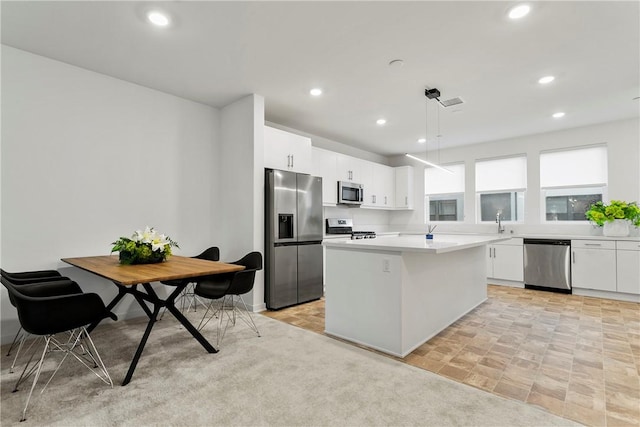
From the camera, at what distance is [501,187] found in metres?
6.08

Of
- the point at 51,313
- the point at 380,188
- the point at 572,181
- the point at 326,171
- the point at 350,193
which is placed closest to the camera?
the point at 51,313

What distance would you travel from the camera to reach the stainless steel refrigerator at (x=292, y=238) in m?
4.05

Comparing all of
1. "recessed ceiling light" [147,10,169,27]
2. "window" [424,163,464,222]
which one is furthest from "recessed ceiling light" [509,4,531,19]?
"window" [424,163,464,222]

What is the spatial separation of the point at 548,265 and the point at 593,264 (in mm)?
565

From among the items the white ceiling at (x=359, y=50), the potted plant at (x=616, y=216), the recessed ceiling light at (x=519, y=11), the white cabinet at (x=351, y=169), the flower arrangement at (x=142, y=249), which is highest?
the white ceiling at (x=359, y=50)

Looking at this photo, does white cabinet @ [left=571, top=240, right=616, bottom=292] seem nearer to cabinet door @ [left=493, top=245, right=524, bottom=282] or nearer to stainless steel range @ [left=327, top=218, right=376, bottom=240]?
cabinet door @ [left=493, top=245, right=524, bottom=282]

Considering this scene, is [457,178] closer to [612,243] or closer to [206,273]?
[612,243]

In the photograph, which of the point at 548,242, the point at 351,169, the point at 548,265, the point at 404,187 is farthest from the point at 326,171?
the point at 548,265

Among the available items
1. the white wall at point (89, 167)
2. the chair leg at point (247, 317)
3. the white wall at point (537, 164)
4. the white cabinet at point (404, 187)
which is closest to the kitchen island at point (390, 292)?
the chair leg at point (247, 317)

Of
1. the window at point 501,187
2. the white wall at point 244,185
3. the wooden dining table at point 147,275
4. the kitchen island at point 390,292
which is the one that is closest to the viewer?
the wooden dining table at point 147,275

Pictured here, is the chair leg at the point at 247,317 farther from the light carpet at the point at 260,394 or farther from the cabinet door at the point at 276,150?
the cabinet door at the point at 276,150

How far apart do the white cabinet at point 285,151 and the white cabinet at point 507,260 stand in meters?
3.77

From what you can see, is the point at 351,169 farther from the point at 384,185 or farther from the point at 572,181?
the point at 572,181

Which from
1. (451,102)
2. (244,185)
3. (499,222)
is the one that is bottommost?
(499,222)
